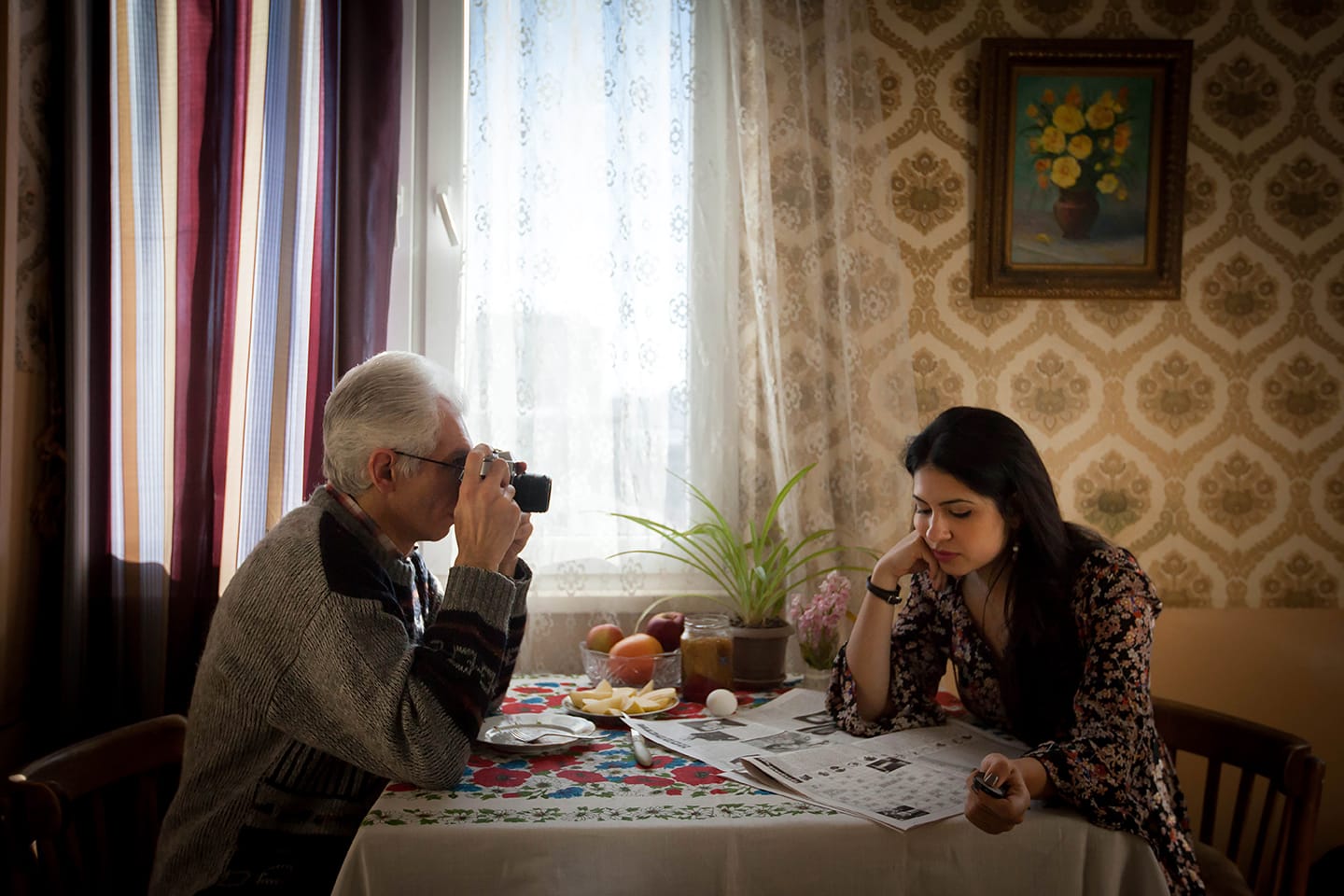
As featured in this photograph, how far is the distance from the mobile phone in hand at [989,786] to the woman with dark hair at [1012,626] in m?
0.11

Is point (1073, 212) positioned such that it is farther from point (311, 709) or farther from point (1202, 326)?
point (311, 709)

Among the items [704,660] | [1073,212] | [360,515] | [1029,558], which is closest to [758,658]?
[704,660]

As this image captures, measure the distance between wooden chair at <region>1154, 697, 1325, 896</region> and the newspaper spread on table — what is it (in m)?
0.39

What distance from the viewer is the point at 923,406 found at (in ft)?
8.71

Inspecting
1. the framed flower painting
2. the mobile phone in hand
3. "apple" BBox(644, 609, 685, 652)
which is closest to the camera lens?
"apple" BBox(644, 609, 685, 652)

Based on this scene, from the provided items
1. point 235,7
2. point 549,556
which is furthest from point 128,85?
point 549,556

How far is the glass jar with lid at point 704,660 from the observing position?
1789mm

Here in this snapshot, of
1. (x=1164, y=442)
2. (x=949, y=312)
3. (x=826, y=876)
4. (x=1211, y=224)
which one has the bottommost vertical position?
(x=826, y=876)

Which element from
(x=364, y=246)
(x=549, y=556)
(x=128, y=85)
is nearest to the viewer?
(x=128, y=85)

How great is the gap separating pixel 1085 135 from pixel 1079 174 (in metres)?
0.10

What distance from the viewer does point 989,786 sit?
1201mm

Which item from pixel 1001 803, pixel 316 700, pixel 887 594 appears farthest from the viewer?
pixel 887 594

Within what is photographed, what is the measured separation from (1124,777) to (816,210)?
1633 millimetres

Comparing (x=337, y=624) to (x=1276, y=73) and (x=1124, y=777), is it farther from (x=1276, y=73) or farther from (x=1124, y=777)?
(x=1276, y=73)
